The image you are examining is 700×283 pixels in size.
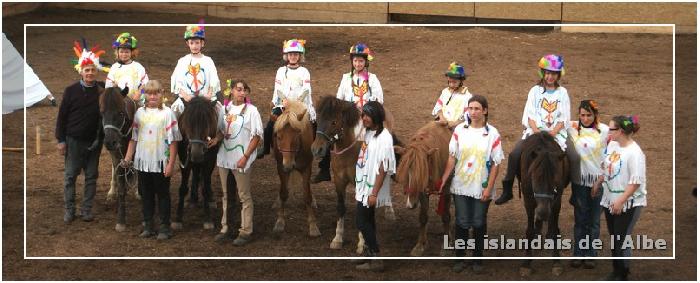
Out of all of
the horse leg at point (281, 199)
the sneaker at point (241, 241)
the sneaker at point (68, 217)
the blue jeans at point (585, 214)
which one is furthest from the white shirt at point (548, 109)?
the sneaker at point (68, 217)

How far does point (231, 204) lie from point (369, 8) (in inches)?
396

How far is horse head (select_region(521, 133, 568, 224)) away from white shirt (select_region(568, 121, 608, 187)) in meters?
0.28

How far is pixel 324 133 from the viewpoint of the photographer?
1312 centimetres

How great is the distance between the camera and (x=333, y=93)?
19.3 meters

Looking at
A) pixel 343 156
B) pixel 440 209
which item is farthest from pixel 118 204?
pixel 440 209

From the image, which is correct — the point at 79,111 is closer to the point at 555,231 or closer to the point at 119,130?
the point at 119,130

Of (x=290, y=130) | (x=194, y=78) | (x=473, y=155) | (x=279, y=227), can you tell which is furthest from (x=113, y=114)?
(x=473, y=155)

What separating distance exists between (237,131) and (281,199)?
1110 millimetres

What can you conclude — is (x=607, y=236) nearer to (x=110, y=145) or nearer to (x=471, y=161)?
(x=471, y=161)

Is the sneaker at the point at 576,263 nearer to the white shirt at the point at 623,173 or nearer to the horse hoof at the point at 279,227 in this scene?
the white shirt at the point at 623,173

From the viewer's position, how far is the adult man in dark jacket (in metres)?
14.0

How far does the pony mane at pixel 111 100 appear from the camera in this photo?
1359 cm

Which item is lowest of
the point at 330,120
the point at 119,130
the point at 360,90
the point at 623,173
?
the point at 623,173

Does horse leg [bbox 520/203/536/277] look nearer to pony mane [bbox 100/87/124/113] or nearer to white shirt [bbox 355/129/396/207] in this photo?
white shirt [bbox 355/129/396/207]
